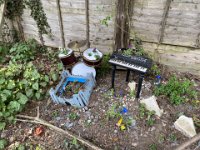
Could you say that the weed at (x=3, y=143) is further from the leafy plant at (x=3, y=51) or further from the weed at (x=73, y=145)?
the leafy plant at (x=3, y=51)

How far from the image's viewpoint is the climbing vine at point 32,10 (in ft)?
16.5

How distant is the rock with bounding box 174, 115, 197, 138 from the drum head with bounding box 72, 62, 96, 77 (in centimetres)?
195

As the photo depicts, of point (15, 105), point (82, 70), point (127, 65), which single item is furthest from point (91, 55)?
point (15, 105)

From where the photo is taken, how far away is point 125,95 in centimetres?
451

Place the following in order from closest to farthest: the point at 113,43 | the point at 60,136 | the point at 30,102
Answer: the point at 60,136 < the point at 30,102 < the point at 113,43

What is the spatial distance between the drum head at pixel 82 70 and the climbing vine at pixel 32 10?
1.29 metres

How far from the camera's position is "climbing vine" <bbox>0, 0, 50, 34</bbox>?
198 inches

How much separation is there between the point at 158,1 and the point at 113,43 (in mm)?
1341

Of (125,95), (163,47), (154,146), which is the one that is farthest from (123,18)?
(154,146)

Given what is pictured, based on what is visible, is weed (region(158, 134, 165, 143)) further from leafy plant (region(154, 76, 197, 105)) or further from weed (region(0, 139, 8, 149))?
weed (region(0, 139, 8, 149))

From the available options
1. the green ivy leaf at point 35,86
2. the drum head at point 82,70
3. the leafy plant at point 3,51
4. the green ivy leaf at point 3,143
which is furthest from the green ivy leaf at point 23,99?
the leafy plant at point 3,51

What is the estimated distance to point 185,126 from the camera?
12.5 ft

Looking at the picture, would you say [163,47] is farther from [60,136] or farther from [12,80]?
[12,80]

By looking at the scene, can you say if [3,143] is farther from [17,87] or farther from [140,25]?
[140,25]
